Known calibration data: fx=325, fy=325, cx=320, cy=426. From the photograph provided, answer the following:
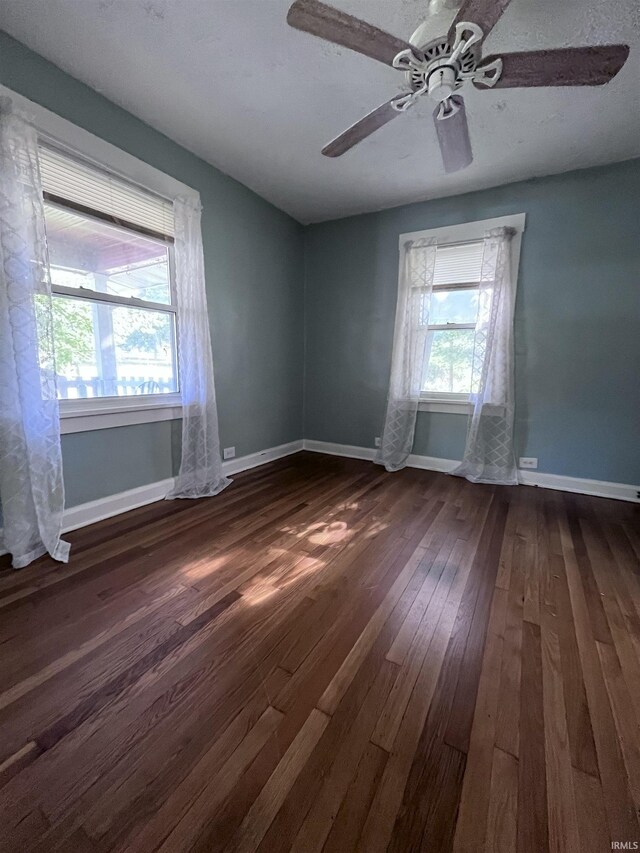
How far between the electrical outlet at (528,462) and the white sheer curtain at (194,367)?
9.23 feet

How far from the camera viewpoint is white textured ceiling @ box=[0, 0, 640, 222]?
1521 millimetres

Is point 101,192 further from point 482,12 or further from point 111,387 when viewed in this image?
point 482,12

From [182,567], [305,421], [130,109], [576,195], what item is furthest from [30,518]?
[576,195]

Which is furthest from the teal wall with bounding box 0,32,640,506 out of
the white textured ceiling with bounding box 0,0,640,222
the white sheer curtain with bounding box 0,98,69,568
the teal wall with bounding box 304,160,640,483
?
the white sheer curtain with bounding box 0,98,69,568

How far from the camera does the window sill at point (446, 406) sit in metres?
3.27

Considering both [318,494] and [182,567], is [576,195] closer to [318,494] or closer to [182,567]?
[318,494]

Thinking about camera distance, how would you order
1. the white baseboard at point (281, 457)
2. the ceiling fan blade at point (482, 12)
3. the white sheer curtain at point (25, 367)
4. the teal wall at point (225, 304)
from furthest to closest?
1. the white baseboard at point (281, 457)
2. the teal wall at point (225, 304)
3. the white sheer curtain at point (25, 367)
4. the ceiling fan blade at point (482, 12)

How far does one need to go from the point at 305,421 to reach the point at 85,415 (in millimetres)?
2592

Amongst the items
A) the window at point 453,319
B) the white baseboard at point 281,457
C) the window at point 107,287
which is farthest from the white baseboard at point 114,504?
the window at point 453,319

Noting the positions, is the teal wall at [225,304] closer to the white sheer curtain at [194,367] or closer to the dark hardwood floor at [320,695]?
the white sheer curtain at [194,367]

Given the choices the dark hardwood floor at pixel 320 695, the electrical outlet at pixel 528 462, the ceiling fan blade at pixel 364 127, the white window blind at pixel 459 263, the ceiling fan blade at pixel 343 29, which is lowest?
the dark hardwood floor at pixel 320 695

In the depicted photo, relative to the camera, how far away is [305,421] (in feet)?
14.2

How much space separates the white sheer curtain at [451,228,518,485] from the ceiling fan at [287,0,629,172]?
1.66 metres

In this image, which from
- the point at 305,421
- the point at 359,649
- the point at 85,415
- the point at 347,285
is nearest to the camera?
the point at 359,649
